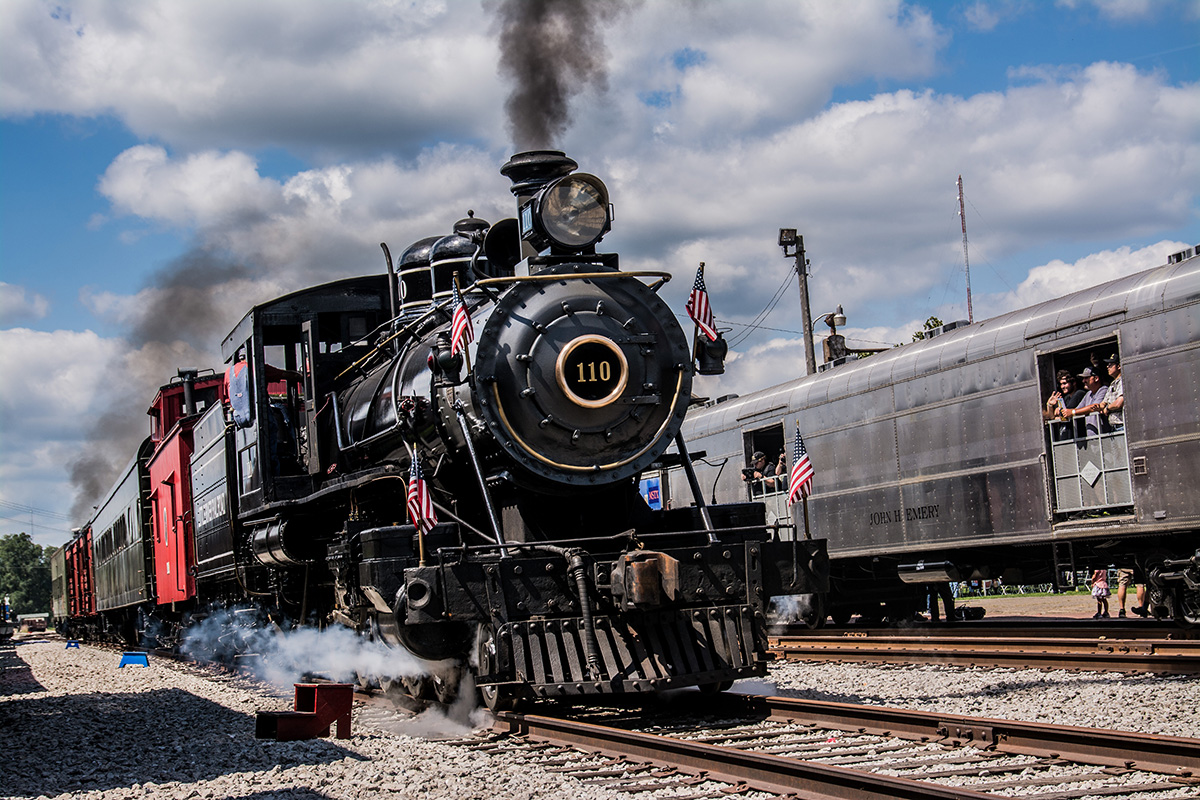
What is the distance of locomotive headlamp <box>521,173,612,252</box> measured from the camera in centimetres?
796

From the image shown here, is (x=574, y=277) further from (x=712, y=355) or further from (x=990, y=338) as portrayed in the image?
(x=990, y=338)

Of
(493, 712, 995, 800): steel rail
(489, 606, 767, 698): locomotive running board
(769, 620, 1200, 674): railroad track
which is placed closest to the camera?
(493, 712, 995, 800): steel rail

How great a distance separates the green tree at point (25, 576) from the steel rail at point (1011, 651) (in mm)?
125445

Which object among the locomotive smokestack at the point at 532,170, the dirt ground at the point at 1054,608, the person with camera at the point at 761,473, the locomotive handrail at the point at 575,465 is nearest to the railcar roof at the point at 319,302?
the locomotive smokestack at the point at 532,170

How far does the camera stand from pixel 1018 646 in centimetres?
1050

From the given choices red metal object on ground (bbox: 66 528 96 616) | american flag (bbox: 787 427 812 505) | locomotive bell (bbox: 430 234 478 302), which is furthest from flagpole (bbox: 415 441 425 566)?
red metal object on ground (bbox: 66 528 96 616)

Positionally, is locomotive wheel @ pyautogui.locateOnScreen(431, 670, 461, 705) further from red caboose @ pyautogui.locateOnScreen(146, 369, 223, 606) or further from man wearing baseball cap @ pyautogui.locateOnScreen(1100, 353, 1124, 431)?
red caboose @ pyautogui.locateOnScreen(146, 369, 223, 606)

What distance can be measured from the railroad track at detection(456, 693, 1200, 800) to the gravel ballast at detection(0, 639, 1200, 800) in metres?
0.40

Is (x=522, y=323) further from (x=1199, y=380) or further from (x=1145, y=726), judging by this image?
(x=1199, y=380)

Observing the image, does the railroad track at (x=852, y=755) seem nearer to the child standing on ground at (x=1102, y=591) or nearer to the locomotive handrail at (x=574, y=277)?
the locomotive handrail at (x=574, y=277)

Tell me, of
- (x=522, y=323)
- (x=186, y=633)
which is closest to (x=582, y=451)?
(x=522, y=323)

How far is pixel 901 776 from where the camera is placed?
16.8ft

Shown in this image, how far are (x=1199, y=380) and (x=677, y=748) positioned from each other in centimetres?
605

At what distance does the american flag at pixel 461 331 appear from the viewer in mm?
7566
